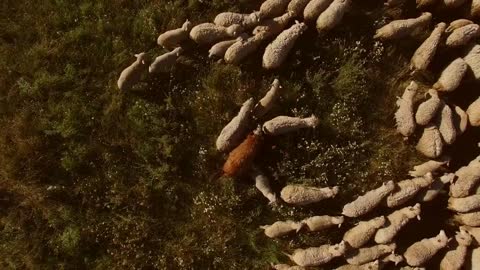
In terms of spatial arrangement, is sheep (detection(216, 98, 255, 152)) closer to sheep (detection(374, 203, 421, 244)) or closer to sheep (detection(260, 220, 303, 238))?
sheep (detection(260, 220, 303, 238))

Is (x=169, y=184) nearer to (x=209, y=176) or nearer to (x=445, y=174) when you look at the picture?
(x=209, y=176)

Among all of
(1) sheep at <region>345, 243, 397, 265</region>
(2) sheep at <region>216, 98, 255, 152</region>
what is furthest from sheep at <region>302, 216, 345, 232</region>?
(2) sheep at <region>216, 98, 255, 152</region>

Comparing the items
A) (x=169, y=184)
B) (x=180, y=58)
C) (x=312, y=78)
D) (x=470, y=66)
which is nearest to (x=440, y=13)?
(x=470, y=66)

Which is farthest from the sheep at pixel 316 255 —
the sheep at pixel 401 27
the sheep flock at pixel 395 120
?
the sheep at pixel 401 27

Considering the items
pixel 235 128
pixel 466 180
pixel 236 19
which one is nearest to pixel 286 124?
pixel 235 128

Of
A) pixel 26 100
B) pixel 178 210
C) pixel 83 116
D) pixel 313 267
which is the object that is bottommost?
pixel 313 267

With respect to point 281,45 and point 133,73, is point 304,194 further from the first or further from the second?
point 133,73
